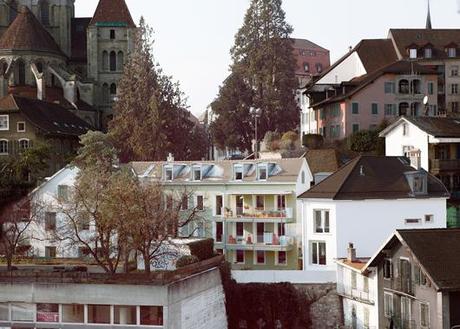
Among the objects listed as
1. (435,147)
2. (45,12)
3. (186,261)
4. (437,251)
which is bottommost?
(186,261)

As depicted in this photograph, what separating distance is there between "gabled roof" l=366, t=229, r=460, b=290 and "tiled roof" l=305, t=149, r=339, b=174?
952 inches

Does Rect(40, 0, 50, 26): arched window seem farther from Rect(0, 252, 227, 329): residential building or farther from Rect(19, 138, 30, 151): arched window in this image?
Rect(0, 252, 227, 329): residential building

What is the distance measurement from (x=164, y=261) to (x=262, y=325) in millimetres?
6678

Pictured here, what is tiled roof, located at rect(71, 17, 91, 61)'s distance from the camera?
127 metres

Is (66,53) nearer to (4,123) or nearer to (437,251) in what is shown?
(4,123)

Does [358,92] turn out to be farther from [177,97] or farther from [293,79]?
[177,97]

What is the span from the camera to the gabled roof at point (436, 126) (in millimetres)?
66812

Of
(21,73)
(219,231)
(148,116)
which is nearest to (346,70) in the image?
(148,116)

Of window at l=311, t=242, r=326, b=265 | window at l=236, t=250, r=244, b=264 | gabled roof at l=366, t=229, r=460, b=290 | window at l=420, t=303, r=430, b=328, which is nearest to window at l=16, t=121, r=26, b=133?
window at l=236, t=250, r=244, b=264

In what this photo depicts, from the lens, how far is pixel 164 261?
52906mm

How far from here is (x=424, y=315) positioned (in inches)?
1698

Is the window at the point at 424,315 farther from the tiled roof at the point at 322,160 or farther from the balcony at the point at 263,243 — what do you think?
the tiled roof at the point at 322,160

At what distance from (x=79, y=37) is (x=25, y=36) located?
57.1 ft

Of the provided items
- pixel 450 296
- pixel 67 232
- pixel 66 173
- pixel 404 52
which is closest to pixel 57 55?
pixel 404 52
